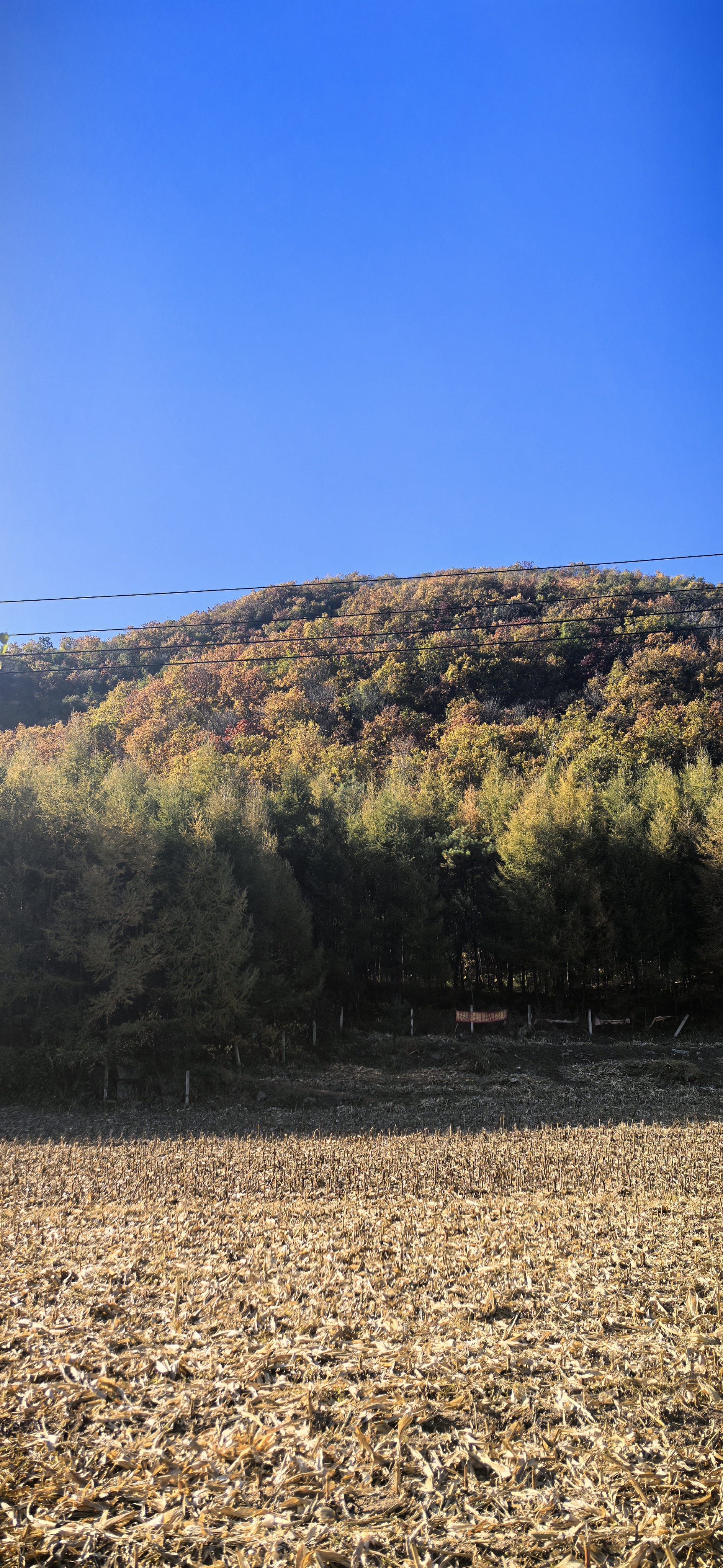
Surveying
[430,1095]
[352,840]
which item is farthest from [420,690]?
[430,1095]

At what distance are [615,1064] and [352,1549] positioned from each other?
597 inches

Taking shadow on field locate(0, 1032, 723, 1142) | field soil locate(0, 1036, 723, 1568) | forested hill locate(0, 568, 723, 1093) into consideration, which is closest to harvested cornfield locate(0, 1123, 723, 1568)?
field soil locate(0, 1036, 723, 1568)

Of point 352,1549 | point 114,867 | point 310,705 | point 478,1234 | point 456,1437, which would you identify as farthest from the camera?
point 310,705

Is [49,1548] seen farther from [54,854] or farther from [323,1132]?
[54,854]

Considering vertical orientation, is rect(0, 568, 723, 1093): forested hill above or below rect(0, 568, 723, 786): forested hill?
below

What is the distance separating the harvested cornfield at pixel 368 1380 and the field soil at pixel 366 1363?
0.04ft

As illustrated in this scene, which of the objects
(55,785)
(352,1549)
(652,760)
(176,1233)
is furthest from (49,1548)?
(652,760)

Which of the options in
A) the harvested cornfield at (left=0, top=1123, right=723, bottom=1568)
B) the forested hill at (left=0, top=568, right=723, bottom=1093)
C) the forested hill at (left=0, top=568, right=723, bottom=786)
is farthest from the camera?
the forested hill at (left=0, top=568, right=723, bottom=786)

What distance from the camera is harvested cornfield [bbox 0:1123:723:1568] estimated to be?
2.67m

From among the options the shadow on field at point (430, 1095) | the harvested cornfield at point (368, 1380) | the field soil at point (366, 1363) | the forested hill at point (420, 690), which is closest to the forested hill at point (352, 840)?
the forested hill at point (420, 690)

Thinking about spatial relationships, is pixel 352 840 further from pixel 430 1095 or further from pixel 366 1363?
pixel 366 1363

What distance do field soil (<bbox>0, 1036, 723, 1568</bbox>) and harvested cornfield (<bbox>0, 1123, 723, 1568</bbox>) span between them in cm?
1

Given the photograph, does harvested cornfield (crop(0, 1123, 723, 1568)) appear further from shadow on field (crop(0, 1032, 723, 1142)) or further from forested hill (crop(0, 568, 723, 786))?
forested hill (crop(0, 568, 723, 786))

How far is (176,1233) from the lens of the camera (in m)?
6.14
